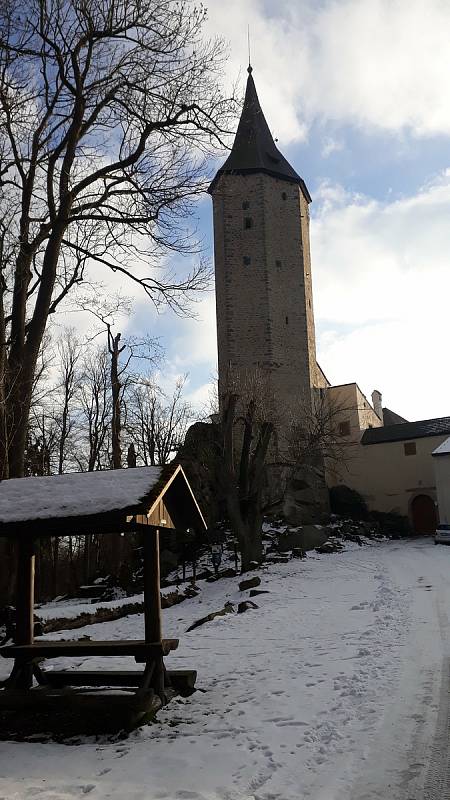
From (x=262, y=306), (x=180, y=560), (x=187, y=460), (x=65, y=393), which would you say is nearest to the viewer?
(x=180, y=560)

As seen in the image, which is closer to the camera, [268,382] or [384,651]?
[384,651]

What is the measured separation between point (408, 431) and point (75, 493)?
35.2 metres

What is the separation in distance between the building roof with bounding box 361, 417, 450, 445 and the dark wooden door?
145 inches

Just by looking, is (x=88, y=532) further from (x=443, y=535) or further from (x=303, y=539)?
(x=443, y=535)

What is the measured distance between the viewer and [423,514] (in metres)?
37.5

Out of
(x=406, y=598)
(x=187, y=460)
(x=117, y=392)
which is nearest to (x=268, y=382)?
(x=187, y=460)

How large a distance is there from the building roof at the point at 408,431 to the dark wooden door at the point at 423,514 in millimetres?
3678

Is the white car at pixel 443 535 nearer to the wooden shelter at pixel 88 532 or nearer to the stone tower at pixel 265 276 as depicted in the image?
the stone tower at pixel 265 276

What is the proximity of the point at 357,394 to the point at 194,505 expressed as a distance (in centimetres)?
3642

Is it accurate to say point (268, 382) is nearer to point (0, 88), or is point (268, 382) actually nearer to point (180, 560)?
point (180, 560)

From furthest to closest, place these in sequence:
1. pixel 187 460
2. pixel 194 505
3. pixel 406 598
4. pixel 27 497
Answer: pixel 187 460, pixel 406 598, pixel 194 505, pixel 27 497

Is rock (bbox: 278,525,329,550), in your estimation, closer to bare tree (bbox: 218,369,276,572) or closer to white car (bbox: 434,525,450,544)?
bare tree (bbox: 218,369,276,572)

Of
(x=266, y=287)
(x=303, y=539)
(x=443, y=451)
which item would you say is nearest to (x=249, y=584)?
(x=303, y=539)

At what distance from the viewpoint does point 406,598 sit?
1322 centimetres
